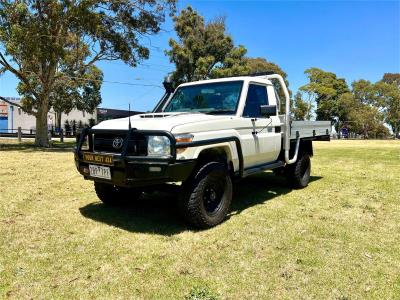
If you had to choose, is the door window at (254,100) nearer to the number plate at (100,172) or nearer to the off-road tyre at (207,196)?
the off-road tyre at (207,196)

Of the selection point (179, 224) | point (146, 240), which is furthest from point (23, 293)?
point (179, 224)

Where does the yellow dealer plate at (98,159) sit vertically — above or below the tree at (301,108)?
below

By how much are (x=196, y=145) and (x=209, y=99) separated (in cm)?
156

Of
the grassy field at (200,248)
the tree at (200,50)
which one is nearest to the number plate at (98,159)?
the grassy field at (200,248)

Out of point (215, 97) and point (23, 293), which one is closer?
point (23, 293)

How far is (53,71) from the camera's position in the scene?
20750 millimetres

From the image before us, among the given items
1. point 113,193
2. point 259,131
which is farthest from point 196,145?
point 113,193

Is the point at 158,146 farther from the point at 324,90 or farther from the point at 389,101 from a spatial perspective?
the point at 389,101

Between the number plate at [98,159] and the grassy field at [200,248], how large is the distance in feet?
2.74

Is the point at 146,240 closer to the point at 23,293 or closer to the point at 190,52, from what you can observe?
the point at 23,293

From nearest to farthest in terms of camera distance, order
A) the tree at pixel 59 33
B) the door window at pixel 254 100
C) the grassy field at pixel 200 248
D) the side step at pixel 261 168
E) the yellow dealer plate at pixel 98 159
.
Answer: the grassy field at pixel 200 248, the yellow dealer plate at pixel 98 159, the side step at pixel 261 168, the door window at pixel 254 100, the tree at pixel 59 33

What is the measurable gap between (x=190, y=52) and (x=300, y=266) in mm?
29823

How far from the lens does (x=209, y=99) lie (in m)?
5.98

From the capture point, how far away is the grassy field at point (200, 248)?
333 cm
